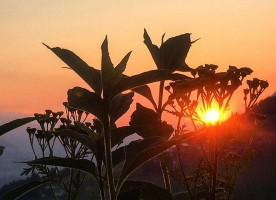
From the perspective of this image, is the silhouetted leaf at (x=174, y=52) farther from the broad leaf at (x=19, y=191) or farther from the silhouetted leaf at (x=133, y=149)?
the broad leaf at (x=19, y=191)

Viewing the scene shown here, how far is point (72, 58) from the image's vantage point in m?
2.55

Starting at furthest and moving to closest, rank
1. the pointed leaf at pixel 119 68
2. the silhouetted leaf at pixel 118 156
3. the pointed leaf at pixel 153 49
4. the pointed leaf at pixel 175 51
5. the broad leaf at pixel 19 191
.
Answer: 1. the pointed leaf at pixel 153 49
2. the pointed leaf at pixel 175 51
3. the silhouetted leaf at pixel 118 156
4. the broad leaf at pixel 19 191
5. the pointed leaf at pixel 119 68

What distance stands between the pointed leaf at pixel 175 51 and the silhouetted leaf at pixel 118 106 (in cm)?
87

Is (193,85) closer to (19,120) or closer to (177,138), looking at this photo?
(177,138)

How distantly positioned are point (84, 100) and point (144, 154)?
474mm

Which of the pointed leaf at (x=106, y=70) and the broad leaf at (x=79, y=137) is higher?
the pointed leaf at (x=106, y=70)

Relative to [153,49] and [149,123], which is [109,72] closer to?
[149,123]

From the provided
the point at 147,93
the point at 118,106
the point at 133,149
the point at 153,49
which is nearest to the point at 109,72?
the point at 118,106

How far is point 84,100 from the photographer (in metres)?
2.56

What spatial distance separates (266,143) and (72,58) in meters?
22.8

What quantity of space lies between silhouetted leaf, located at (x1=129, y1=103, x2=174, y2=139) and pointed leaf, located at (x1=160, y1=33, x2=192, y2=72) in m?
0.42

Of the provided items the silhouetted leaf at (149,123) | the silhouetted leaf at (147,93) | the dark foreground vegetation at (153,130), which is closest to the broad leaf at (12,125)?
the dark foreground vegetation at (153,130)

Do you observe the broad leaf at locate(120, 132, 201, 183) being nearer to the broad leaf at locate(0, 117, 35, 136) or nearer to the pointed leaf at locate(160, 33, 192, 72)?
the broad leaf at locate(0, 117, 35, 136)

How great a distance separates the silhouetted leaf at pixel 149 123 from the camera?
12.0ft
